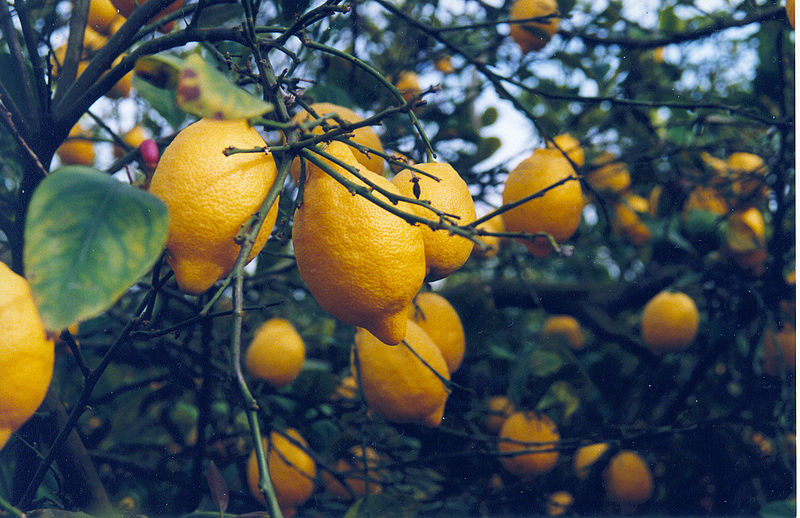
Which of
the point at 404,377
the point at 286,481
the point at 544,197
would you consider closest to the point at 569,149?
the point at 544,197

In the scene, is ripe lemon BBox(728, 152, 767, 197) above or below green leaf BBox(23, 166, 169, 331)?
above

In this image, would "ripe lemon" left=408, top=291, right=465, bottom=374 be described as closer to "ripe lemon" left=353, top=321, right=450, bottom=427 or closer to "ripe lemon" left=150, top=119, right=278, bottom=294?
"ripe lemon" left=353, top=321, right=450, bottom=427

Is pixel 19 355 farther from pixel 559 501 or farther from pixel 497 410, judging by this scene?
pixel 559 501

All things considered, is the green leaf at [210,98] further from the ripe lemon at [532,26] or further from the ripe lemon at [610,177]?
the ripe lemon at [610,177]

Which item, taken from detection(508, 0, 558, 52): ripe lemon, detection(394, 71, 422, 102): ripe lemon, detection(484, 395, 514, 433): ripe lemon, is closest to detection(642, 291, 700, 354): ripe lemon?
detection(484, 395, 514, 433): ripe lemon

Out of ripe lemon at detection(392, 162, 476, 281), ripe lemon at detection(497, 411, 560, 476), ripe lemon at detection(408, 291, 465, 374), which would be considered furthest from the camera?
ripe lemon at detection(497, 411, 560, 476)

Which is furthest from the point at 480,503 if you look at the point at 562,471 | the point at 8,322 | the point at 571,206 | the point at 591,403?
the point at 8,322

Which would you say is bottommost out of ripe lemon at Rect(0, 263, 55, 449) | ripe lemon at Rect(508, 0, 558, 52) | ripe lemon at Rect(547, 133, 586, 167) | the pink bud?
ripe lemon at Rect(0, 263, 55, 449)

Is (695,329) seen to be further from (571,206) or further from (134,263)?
(134,263)
